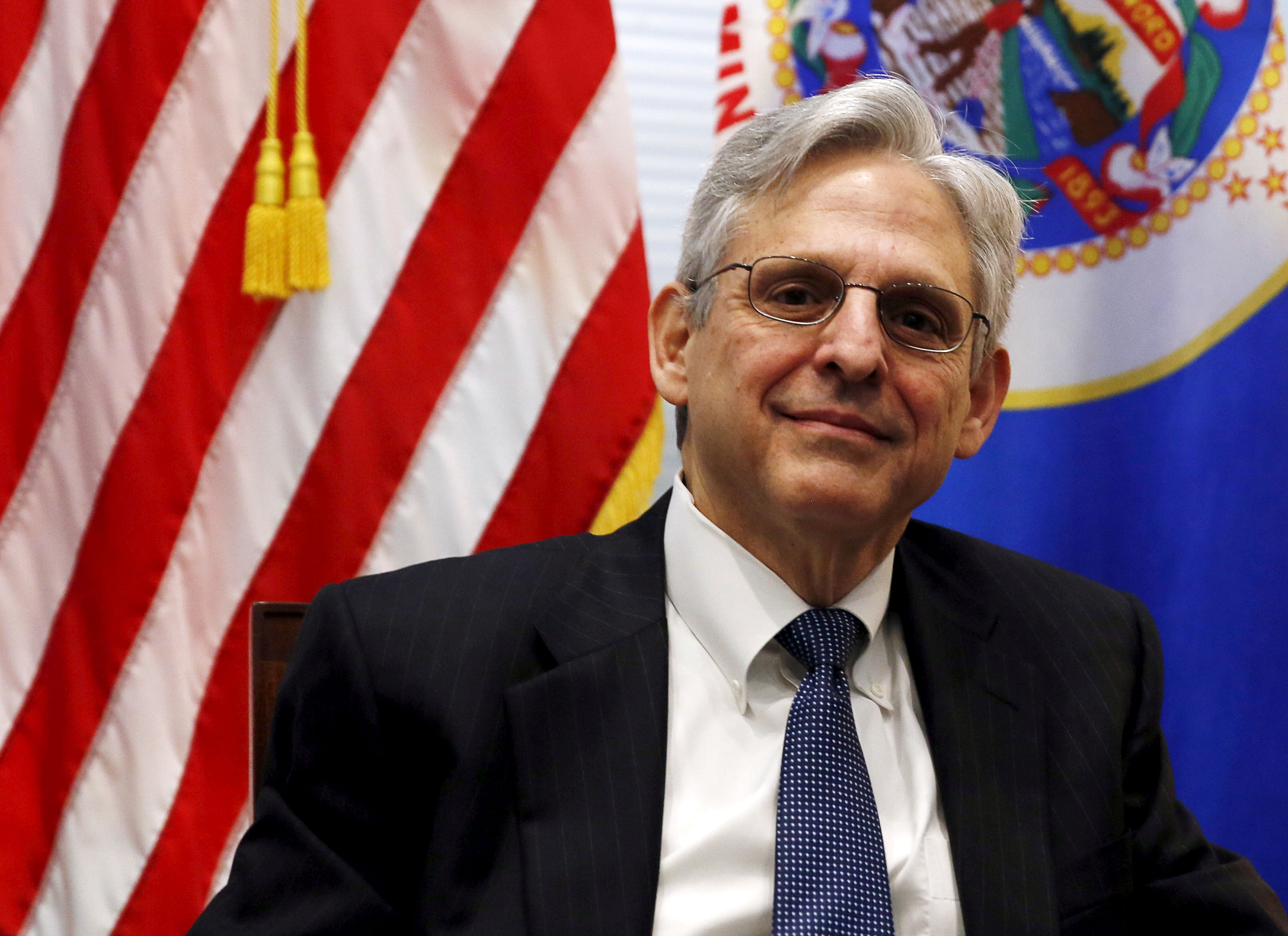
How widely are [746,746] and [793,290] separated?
0.51 metres

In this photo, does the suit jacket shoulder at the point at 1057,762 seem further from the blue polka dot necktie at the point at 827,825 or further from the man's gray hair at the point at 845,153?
the man's gray hair at the point at 845,153

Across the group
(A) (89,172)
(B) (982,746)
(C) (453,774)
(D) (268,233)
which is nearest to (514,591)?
(C) (453,774)

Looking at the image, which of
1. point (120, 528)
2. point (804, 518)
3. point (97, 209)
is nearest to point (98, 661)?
point (120, 528)

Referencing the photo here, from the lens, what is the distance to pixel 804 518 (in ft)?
4.15

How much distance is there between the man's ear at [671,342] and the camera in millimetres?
1443

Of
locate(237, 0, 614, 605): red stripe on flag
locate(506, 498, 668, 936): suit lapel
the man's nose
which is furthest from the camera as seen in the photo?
locate(237, 0, 614, 605): red stripe on flag

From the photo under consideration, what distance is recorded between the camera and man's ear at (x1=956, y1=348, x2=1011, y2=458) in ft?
4.86

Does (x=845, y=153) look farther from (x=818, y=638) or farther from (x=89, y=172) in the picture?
(x=89, y=172)

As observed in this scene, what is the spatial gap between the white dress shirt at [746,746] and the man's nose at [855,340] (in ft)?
0.83

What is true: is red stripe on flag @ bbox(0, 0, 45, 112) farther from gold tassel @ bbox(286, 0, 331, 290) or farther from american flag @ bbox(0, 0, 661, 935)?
gold tassel @ bbox(286, 0, 331, 290)

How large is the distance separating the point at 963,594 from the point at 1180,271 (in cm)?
94

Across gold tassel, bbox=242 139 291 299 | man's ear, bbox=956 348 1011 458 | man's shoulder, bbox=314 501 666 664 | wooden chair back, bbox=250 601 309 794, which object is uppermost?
gold tassel, bbox=242 139 291 299

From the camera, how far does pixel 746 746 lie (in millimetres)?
1267

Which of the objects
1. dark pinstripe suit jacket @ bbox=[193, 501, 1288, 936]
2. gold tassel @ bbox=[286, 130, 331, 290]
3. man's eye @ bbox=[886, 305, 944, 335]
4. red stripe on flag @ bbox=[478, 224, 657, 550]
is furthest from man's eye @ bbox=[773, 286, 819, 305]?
gold tassel @ bbox=[286, 130, 331, 290]
